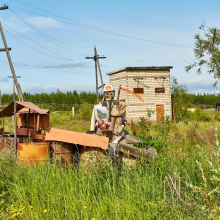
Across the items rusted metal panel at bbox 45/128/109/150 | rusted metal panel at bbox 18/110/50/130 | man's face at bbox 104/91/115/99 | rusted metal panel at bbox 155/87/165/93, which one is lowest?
rusted metal panel at bbox 45/128/109/150

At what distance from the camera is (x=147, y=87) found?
2477 cm

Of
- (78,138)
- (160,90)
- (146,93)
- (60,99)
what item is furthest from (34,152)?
(60,99)

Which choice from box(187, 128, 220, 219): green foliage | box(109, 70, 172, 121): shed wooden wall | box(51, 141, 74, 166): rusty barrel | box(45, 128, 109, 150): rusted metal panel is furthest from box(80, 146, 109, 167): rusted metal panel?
box(109, 70, 172, 121): shed wooden wall

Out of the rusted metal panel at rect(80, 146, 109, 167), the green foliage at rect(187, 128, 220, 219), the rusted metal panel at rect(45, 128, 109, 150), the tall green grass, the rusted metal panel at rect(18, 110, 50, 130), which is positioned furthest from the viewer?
the rusted metal panel at rect(18, 110, 50, 130)

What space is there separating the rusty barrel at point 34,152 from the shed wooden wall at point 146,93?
1739cm

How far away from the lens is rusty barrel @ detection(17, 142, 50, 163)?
6.41 metres

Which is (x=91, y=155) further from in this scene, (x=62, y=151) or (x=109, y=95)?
(x=109, y=95)

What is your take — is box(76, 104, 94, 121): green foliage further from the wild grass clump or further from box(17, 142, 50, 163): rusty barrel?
the wild grass clump

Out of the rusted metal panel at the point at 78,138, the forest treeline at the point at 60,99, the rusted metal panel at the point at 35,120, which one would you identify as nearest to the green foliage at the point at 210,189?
the rusted metal panel at the point at 78,138

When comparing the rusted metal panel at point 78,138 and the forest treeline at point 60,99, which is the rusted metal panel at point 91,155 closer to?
the rusted metal panel at point 78,138

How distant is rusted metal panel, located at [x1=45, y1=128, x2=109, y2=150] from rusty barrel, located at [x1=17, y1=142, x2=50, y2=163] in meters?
0.29

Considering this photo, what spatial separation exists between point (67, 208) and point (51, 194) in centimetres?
37

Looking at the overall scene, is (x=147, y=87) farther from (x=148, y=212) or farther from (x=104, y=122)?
(x=148, y=212)

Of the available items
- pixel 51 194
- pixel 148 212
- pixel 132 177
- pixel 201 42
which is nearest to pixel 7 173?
pixel 51 194
